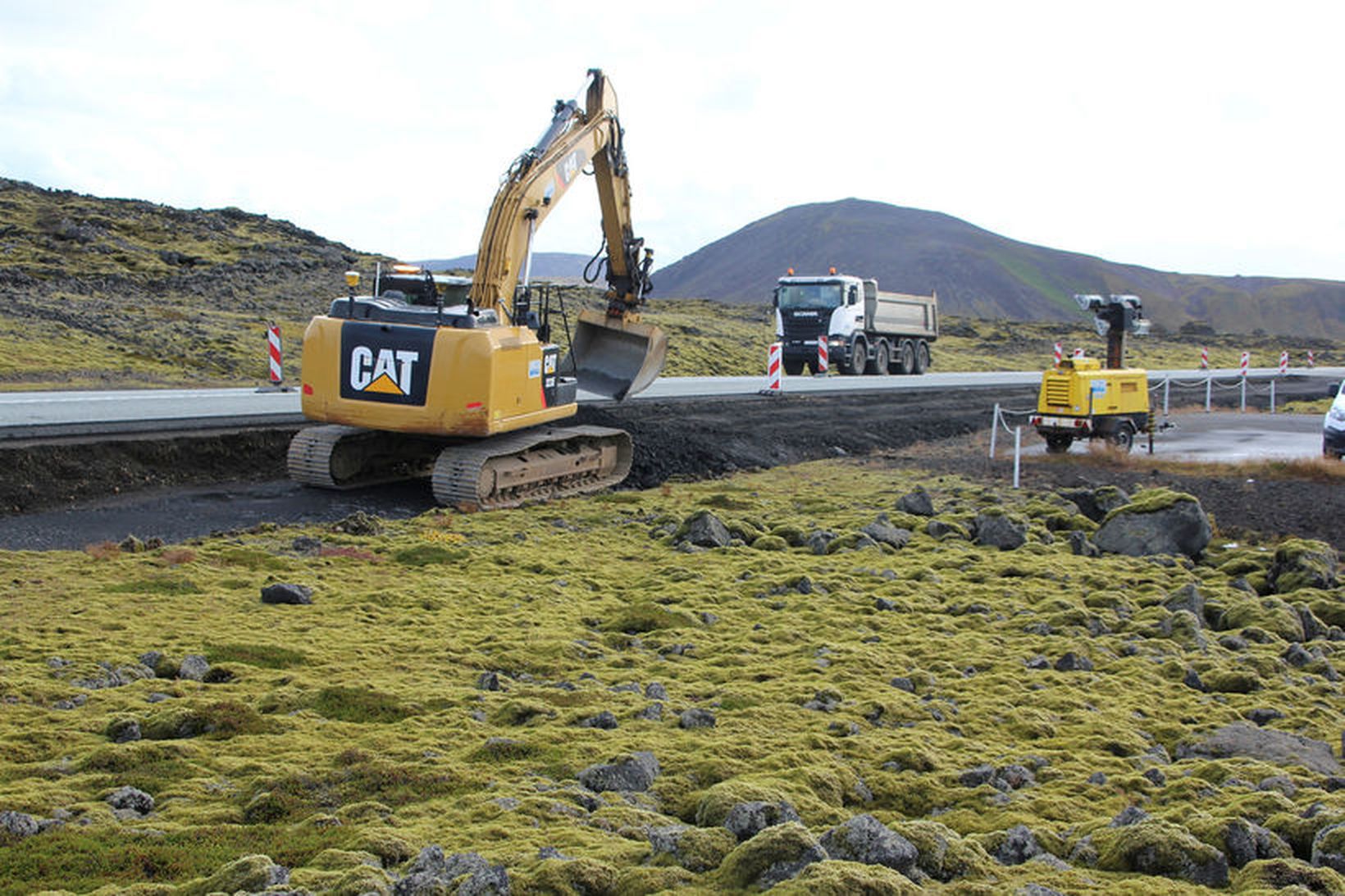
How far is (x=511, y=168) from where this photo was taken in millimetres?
15211

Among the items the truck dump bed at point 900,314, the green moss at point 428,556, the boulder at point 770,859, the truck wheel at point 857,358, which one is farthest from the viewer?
the truck dump bed at point 900,314

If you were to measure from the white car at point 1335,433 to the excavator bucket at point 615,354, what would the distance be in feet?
34.5

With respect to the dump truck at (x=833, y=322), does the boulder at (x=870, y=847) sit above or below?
below

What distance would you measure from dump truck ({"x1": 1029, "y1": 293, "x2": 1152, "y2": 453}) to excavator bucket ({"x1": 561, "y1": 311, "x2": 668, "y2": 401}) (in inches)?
265

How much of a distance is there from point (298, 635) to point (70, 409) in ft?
30.0

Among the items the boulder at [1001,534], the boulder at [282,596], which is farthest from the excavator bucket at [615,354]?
the boulder at [282,596]

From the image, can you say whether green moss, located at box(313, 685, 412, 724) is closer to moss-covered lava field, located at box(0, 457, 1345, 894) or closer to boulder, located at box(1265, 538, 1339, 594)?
moss-covered lava field, located at box(0, 457, 1345, 894)

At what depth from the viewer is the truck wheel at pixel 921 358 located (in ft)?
141

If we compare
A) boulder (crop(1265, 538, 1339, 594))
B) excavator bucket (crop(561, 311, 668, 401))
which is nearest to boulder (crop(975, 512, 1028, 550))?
boulder (crop(1265, 538, 1339, 594))

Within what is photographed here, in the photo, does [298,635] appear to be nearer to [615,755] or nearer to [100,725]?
[100,725]

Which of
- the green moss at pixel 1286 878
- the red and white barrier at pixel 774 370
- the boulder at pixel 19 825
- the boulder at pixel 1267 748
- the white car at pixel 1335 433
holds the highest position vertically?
the red and white barrier at pixel 774 370

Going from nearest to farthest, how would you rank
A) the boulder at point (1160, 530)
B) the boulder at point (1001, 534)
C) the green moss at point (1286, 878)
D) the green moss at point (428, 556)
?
the green moss at point (1286, 878), the green moss at point (428, 556), the boulder at point (1160, 530), the boulder at point (1001, 534)

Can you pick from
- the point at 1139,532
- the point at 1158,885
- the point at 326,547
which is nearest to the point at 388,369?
the point at 326,547

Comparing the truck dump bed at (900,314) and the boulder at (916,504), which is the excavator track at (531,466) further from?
the truck dump bed at (900,314)
